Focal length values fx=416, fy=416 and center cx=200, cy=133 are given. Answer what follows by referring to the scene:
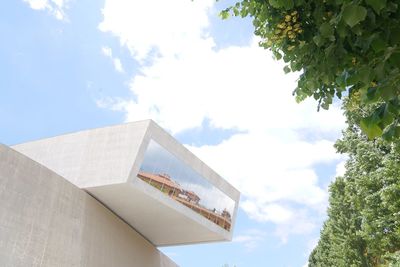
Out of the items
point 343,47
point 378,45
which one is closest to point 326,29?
point 378,45

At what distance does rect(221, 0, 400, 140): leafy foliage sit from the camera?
230cm

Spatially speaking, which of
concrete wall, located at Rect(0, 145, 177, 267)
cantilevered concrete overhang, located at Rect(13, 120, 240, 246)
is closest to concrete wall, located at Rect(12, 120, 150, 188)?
cantilevered concrete overhang, located at Rect(13, 120, 240, 246)

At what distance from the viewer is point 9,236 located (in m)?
15.0

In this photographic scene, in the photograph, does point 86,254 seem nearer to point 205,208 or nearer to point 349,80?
point 205,208

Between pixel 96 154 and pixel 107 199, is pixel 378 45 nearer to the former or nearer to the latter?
pixel 96 154

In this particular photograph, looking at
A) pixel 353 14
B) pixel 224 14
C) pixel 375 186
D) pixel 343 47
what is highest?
pixel 375 186

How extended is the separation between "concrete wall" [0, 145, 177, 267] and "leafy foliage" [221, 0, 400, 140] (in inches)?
543

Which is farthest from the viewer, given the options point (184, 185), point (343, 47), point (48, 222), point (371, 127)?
point (184, 185)

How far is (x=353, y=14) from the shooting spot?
1966 mm

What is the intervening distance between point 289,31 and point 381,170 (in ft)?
35.1

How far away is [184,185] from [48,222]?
26.2ft

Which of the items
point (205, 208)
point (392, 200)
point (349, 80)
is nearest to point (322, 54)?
point (349, 80)

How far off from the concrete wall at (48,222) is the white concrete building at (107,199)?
0.04 m

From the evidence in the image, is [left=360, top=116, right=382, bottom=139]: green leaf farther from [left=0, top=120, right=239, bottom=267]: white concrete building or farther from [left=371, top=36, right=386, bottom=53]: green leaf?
[left=0, top=120, right=239, bottom=267]: white concrete building
